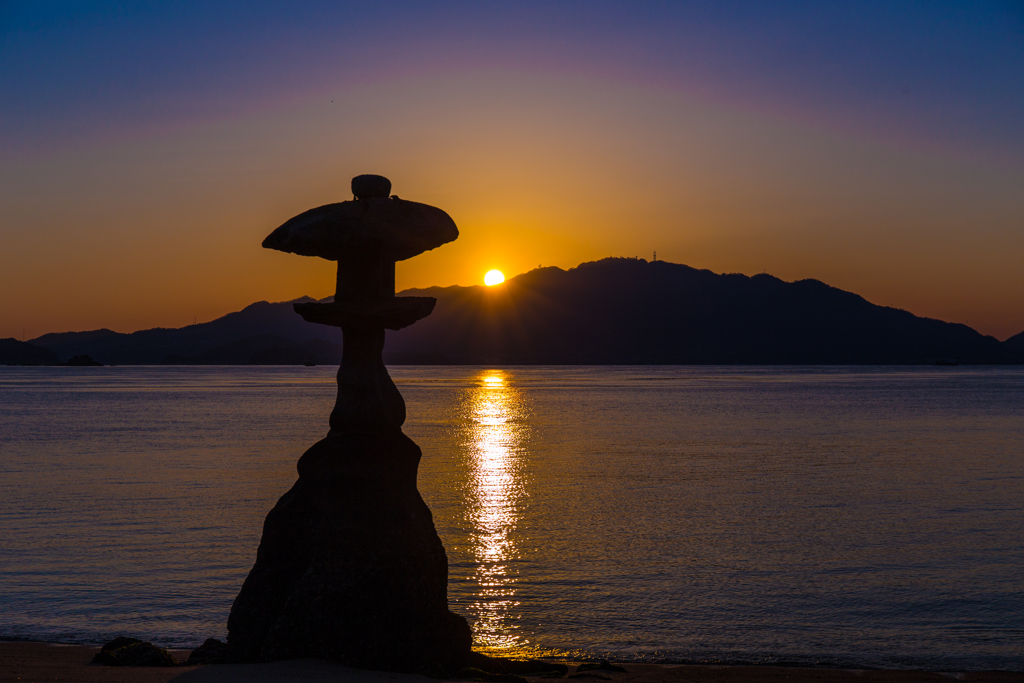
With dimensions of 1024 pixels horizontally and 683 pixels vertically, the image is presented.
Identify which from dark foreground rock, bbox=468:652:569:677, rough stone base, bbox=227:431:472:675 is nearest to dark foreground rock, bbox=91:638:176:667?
rough stone base, bbox=227:431:472:675

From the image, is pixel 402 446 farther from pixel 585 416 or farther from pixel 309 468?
pixel 585 416

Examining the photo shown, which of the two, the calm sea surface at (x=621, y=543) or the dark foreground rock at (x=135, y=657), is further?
the calm sea surface at (x=621, y=543)

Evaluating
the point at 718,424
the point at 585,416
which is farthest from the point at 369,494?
the point at 585,416

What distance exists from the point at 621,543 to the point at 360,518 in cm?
912

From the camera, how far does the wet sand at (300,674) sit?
27.6ft

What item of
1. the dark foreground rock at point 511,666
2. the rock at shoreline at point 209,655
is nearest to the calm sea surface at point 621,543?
the dark foreground rock at point 511,666

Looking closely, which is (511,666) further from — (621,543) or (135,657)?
(621,543)

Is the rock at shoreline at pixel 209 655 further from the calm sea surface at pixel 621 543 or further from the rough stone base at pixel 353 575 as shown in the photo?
the calm sea surface at pixel 621 543

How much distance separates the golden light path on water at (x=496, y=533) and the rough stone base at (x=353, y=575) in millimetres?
1944

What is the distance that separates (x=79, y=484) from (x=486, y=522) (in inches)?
538

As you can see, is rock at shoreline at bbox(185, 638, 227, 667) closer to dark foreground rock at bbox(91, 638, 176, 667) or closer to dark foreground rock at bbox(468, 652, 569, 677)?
dark foreground rock at bbox(91, 638, 176, 667)

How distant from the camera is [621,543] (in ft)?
57.9

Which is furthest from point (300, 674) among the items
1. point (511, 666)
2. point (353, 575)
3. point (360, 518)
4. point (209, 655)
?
point (511, 666)

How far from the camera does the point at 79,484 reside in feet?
84.2
